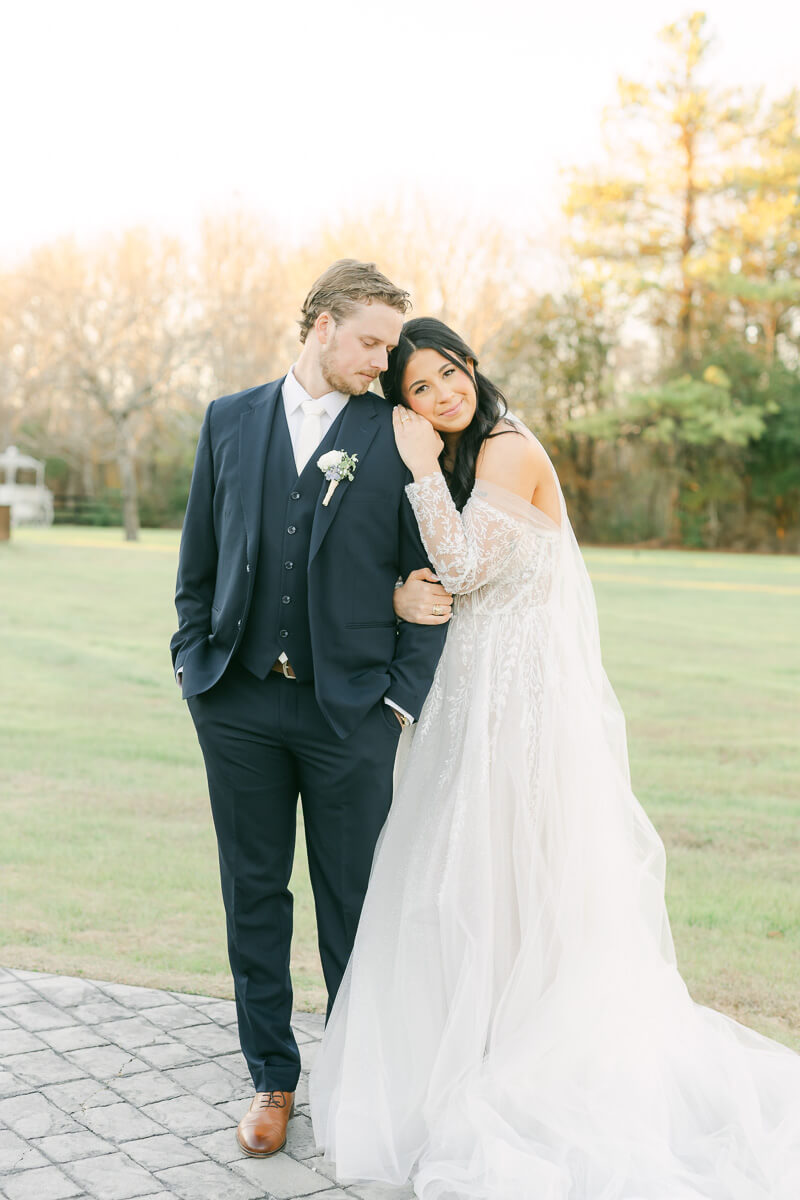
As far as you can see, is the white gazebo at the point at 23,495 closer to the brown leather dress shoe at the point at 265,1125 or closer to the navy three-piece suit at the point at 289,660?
the navy three-piece suit at the point at 289,660

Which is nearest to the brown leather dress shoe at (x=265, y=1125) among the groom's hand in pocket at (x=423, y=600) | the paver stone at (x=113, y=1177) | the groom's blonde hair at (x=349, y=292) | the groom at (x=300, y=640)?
the groom at (x=300, y=640)

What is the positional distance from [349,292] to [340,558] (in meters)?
0.67

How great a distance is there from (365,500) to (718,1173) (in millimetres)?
1856

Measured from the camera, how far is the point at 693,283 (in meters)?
37.4

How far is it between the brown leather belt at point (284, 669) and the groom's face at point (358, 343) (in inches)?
29.0

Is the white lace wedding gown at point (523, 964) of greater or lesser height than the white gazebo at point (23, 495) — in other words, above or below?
below

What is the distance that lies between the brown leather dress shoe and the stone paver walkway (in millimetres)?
27

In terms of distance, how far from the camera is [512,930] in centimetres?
323

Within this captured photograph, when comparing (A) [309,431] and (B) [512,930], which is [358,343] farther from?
(B) [512,930]

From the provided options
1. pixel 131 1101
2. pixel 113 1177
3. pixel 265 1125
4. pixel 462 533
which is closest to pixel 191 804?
pixel 131 1101

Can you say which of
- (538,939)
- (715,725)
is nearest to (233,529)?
(538,939)

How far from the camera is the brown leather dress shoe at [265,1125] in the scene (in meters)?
3.06

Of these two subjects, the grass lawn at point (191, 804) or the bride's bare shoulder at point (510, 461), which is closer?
the bride's bare shoulder at point (510, 461)

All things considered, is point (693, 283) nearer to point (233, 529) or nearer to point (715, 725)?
point (715, 725)
